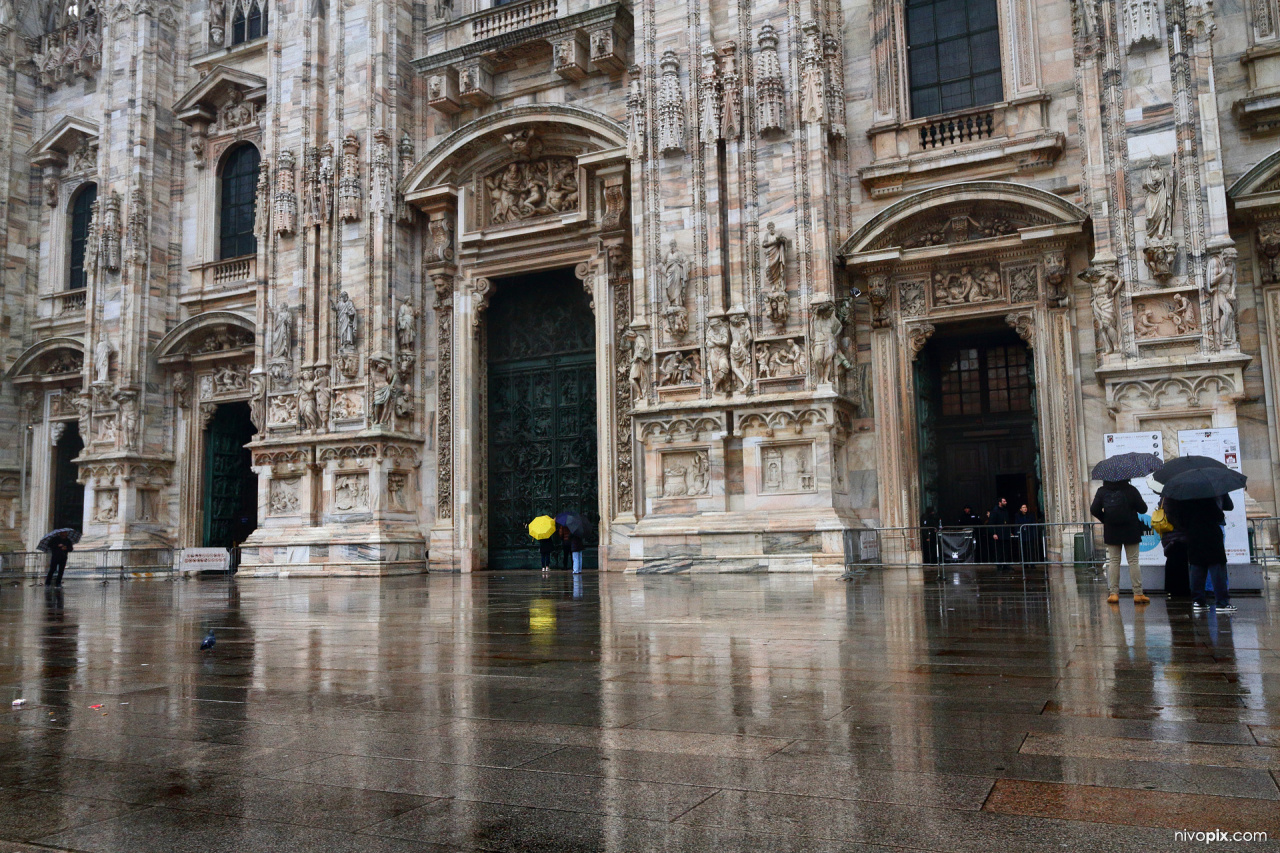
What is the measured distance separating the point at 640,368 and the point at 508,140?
6478 millimetres

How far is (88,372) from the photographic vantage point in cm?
2548

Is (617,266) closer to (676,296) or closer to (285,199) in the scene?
(676,296)

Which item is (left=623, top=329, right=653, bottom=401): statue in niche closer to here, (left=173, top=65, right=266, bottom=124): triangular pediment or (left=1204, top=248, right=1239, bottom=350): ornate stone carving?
(left=1204, top=248, right=1239, bottom=350): ornate stone carving

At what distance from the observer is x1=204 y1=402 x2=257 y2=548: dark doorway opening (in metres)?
25.6

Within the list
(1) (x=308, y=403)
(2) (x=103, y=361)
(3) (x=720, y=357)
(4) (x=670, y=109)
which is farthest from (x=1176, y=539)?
(2) (x=103, y=361)

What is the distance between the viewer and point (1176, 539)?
10039 mm

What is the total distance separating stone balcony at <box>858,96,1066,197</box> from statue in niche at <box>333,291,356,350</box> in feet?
35.7

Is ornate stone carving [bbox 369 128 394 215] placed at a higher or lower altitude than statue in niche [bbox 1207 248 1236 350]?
higher

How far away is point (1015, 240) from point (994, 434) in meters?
5.40

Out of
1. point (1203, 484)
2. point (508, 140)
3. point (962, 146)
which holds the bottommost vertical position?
point (1203, 484)

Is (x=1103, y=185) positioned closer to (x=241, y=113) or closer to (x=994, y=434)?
(x=994, y=434)

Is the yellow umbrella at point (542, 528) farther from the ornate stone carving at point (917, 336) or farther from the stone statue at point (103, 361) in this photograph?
the stone statue at point (103, 361)

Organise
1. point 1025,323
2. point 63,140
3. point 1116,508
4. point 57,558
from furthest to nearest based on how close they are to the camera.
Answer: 1. point 63,140
2. point 57,558
3. point 1025,323
4. point 1116,508

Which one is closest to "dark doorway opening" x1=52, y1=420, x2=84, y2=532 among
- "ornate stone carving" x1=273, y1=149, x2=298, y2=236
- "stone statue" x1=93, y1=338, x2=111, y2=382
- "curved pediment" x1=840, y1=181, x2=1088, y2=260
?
"stone statue" x1=93, y1=338, x2=111, y2=382
